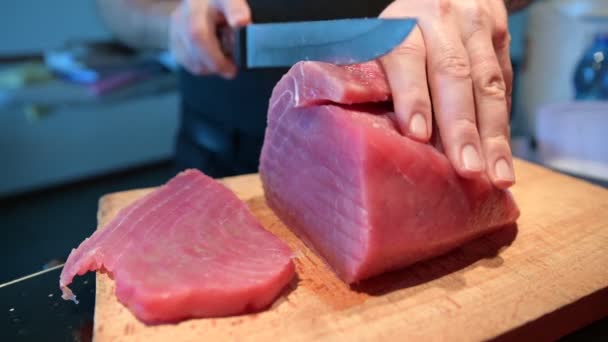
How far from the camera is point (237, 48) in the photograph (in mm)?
1919

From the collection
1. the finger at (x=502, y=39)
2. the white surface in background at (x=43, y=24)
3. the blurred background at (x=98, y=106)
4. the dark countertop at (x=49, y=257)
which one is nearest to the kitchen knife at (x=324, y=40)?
the finger at (x=502, y=39)

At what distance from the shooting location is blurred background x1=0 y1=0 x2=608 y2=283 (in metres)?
2.78

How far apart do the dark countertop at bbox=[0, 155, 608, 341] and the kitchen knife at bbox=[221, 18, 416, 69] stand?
0.78 m

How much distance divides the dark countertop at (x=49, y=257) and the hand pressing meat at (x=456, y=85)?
1.66 feet

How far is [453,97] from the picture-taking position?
4.35 ft

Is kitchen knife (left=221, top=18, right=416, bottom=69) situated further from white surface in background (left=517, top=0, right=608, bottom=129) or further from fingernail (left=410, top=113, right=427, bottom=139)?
white surface in background (left=517, top=0, right=608, bottom=129)

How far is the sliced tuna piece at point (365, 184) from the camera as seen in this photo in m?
1.25

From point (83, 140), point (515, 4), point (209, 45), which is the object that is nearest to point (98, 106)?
point (83, 140)

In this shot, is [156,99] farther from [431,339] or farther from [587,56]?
[431,339]

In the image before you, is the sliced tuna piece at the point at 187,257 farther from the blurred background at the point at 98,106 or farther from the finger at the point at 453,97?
the blurred background at the point at 98,106

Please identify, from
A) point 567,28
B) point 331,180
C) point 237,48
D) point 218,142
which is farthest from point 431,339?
point 567,28

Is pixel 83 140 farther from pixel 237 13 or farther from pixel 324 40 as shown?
pixel 324 40

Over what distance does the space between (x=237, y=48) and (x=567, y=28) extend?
2177 millimetres

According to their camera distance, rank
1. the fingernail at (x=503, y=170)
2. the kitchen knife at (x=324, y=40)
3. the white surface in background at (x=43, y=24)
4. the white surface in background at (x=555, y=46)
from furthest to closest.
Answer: the white surface in background at (x=43, y=24)
the white surface in background at (x=555, y=46)
the fingernail at (x=503, y=170)
the kitchen knife at (x=324, y=40)
